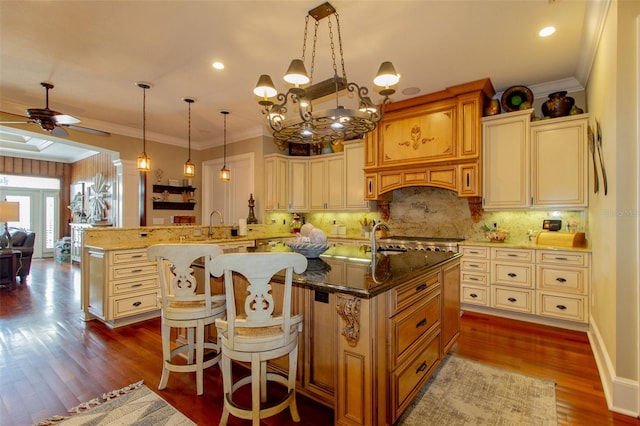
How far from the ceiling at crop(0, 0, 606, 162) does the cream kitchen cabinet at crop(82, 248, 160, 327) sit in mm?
2215

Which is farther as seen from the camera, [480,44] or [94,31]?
[480,44]

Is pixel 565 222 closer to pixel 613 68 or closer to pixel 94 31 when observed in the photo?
pixel 613 68

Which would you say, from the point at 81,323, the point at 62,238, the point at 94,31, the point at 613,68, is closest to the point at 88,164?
the point at 62,238

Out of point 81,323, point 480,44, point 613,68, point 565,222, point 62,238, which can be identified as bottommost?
point 81,323

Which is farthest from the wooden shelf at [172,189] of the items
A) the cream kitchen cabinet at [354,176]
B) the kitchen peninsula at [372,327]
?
the kitchen peninsula at [372,327]

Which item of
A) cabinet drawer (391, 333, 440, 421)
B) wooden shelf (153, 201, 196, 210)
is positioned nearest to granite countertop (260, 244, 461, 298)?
cabinet drawer (391, 333, 440, 421)

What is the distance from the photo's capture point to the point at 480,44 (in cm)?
303

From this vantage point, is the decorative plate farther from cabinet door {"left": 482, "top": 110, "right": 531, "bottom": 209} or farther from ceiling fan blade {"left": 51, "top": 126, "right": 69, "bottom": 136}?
ceiling fan blade {"left": 51, "top": 126, "right": 69, "bottom": 136}

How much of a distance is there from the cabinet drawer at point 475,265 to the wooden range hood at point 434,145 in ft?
2.34

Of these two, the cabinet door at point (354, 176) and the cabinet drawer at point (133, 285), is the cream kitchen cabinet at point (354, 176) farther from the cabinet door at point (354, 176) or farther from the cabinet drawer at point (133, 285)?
the cabinet drawer at point (133, 285)

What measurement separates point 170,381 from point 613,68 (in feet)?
13.4

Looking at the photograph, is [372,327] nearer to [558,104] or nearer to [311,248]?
[311,248]

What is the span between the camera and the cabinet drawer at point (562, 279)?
3.35 metres

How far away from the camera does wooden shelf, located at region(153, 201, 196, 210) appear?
637 cm
